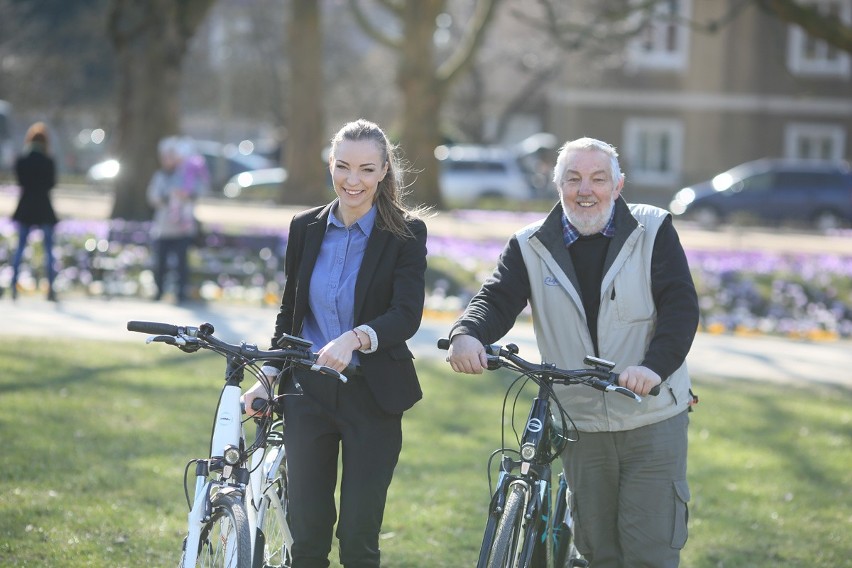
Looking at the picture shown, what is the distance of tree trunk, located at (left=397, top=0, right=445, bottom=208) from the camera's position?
2541cm

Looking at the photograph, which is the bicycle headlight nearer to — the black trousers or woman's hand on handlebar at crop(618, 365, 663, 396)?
the black trousers

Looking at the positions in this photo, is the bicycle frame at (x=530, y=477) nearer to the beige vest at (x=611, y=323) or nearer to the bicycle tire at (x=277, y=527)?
the beige vest at (x=611, y=323)

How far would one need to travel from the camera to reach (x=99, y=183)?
3656cm

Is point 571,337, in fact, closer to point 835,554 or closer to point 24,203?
point 835,554

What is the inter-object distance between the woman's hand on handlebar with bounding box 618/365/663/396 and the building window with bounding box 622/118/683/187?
1521 inches

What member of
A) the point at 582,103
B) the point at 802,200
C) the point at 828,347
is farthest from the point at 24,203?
the point at 582,103

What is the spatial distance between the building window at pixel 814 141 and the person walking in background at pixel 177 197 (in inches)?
1273

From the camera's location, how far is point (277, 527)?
480cm

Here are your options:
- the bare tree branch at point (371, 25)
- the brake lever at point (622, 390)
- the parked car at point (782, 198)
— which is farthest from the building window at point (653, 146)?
the brake lever at point (622, 390)

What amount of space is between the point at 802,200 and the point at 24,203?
22.7 meters

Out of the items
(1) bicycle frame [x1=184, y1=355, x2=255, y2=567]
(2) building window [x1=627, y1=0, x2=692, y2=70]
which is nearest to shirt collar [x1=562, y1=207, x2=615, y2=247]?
(1) bicycle frame [x1=184, y1=355, x2=255, y2=567]

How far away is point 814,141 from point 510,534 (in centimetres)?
4119

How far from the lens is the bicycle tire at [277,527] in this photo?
4.61m

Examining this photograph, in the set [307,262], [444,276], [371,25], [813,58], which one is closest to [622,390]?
[307,262]
